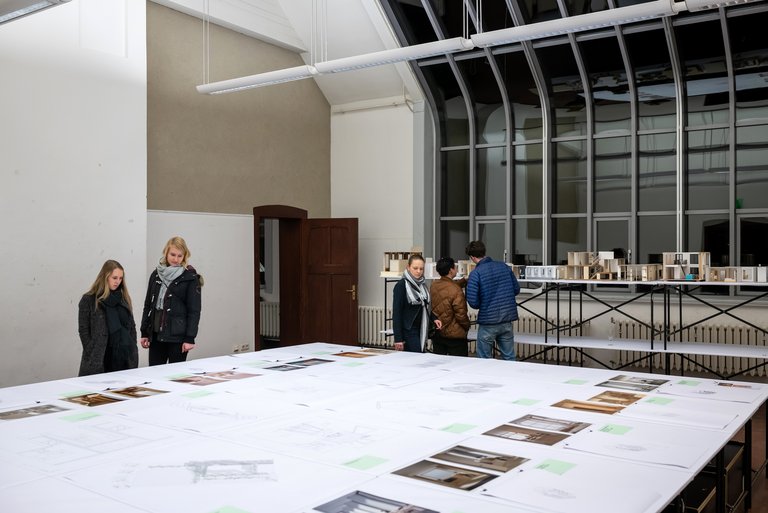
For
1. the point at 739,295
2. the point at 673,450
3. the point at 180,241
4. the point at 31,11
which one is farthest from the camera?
the point at 739,295

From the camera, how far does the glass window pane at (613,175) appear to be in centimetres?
903

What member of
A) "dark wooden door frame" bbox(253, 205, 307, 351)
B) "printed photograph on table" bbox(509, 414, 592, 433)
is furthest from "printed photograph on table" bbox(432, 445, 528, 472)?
"dark wooden door frame" bbox(253, 205, 307, 351)

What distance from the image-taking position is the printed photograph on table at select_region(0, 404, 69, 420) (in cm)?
342

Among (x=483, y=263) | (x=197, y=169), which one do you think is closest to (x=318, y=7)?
(x=197, y=169)

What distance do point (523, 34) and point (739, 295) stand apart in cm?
428

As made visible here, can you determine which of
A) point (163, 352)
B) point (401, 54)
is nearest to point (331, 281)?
point (401, 54)

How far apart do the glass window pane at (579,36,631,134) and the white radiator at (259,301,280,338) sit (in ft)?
18.5

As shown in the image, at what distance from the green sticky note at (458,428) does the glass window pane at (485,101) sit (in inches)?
279

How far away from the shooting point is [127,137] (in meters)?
7.49

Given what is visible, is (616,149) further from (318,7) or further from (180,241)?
(180,241)

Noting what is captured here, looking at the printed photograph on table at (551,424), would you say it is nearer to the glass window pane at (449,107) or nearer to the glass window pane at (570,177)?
the glass window pane at (570,177)

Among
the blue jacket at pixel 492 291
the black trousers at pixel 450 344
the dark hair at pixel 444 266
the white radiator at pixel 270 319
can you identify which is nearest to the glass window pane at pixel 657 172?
the blue jacket at pixel 492 291

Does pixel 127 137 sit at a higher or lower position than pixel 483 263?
higher

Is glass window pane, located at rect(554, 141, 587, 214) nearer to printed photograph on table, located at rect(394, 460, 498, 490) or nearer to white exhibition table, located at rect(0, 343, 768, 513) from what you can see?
white exhibition table, located at rect(0, 343, 768, 513)
